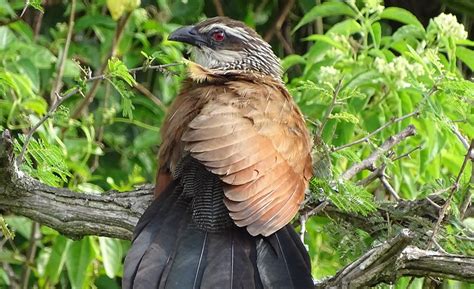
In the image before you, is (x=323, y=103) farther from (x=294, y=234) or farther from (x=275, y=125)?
(x=294, y=234)

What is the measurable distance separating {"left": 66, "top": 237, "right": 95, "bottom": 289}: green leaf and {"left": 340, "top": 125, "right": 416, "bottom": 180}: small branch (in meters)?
1.03

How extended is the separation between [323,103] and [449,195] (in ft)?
3.18

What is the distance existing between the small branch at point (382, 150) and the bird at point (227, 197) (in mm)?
190

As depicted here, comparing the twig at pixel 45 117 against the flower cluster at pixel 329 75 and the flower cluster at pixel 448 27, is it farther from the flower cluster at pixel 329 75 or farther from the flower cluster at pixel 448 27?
the flower cluster at pixel 448 27

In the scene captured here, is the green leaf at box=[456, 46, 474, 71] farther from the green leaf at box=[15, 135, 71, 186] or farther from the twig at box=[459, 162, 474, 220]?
the green leaf at box=[15, 135, 71, 186]

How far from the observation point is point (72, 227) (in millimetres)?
2945

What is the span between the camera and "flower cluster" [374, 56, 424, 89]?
3.23 metres

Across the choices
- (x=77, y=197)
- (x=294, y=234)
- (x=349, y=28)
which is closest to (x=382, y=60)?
(x=349, y=28)

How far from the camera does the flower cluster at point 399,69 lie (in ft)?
10.6

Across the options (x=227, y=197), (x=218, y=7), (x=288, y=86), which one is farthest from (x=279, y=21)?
(x=227, y=197)

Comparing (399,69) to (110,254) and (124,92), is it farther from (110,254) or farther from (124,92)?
(110,254)

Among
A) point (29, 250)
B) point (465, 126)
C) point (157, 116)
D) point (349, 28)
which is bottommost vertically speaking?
point (29, 250)

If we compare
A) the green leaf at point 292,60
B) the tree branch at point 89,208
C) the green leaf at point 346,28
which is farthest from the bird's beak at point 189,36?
the tree branch at point 89,208

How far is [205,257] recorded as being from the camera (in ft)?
8.73
